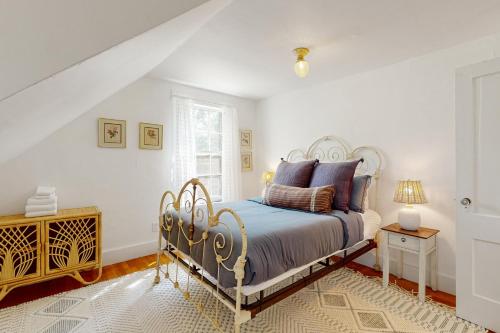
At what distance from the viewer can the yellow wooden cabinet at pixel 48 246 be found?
6.97 feet

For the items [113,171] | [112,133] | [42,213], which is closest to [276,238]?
[42,213]

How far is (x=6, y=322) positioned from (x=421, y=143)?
389 cm

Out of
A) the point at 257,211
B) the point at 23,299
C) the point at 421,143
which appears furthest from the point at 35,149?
the point at 421,143

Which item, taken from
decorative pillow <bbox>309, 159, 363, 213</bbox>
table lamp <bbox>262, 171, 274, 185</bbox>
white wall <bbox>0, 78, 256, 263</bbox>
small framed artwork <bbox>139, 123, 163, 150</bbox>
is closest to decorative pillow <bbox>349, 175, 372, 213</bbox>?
decorative pillow <bbox>309, 159, 363, 213</bbox>

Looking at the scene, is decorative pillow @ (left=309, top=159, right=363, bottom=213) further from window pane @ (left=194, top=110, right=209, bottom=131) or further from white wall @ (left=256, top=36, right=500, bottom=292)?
window pane @ (left=194, top=110, right=209, bottom=131)

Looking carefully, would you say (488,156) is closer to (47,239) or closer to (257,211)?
(257,211)

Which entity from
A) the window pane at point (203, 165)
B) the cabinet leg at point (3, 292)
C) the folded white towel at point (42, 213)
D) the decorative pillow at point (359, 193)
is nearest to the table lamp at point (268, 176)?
the window pane at point (203, 165)

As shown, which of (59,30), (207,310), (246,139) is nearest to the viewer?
(59,30)

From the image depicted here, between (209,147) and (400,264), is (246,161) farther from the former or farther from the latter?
(400,264)

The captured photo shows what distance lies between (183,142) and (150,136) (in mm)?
441

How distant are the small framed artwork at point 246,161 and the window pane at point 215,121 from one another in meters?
0.62

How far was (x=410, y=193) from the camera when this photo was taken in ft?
7.88

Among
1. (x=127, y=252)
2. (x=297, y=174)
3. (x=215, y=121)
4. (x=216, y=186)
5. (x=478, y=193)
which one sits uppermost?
(x=215, y=121)

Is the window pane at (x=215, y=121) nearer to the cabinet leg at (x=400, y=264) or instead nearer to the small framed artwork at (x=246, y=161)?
the small framed artwork at (x=246, y=161)
